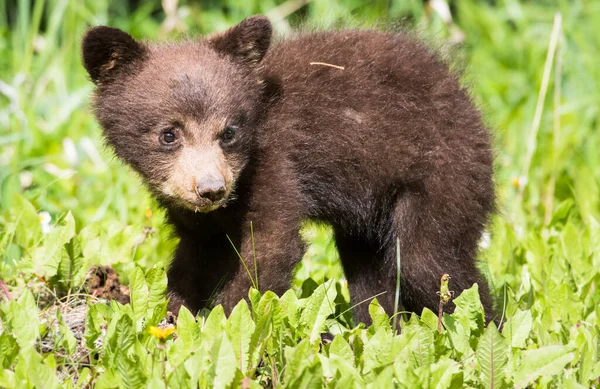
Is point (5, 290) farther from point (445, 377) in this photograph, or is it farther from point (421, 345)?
point (445, 377)

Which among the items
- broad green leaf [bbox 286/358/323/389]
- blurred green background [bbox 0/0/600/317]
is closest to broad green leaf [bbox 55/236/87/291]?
blurred green background [bbox 0/0/600/317]

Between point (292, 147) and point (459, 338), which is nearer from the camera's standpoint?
point (459, 338)

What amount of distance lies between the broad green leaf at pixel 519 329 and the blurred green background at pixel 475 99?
0.60 metres

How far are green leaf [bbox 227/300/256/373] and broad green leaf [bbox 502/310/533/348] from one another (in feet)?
3.67

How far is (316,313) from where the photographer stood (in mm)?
4340

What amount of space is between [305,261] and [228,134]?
1.68 m

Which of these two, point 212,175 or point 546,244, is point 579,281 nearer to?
point 546,244

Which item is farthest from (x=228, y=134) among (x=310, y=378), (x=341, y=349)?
(x=310, y=378)

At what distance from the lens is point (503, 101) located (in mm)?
9102

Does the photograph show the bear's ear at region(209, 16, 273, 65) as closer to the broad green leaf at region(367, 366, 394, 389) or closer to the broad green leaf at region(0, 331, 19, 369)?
the broad green leaf at region(0, 331, 19, 369)

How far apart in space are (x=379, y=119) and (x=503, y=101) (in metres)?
4.39

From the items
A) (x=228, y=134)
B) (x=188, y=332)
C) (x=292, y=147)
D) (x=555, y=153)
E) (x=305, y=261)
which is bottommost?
(x=555, y=153)

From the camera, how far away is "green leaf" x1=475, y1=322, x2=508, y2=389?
3.74 metres

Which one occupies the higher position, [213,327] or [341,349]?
[213,327]
